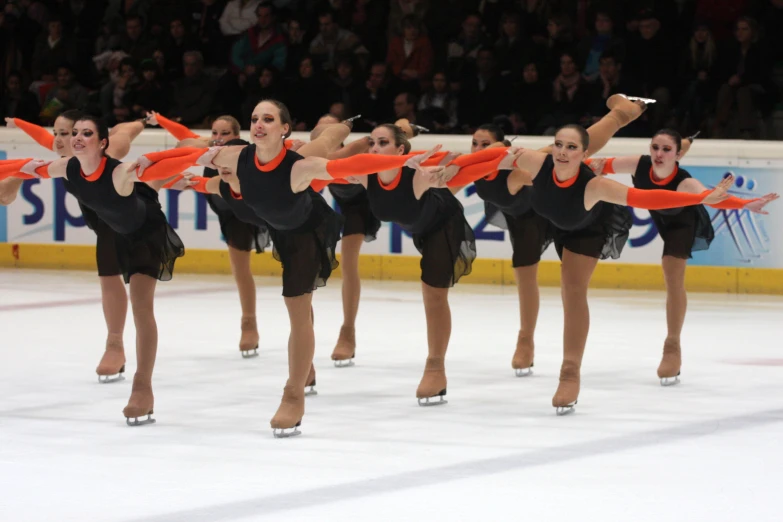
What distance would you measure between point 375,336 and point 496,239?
2.72 meters

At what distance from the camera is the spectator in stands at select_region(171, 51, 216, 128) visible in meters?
12.9

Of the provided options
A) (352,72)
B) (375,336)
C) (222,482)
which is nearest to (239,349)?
(375,336)

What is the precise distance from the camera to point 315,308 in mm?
9773

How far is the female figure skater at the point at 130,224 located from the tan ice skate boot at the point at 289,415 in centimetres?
66

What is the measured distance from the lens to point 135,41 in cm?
1390

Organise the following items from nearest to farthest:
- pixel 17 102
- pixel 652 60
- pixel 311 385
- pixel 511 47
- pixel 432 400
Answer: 1. pixel 432 400
2. pixel 311 385
3. pixel 652 60
4. pixel 511 47
5. pixel 17 102

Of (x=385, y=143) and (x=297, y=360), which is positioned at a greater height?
(x=385, y=143)

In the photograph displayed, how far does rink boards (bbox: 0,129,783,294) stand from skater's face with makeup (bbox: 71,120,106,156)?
17.5ft

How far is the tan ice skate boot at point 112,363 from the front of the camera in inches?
267

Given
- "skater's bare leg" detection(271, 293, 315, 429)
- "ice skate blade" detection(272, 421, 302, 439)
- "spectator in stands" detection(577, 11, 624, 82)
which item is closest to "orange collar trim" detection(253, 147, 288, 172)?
"skater's bare leg" detection(271, 293, 315, 429)

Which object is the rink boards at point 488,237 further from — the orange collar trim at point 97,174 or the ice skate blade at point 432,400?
the orange collar trim at point 97,174

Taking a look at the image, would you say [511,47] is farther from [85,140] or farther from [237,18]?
[85,140]

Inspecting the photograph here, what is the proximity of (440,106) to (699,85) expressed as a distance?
2344mm

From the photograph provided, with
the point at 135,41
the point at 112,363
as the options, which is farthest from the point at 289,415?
the point at 135,41
